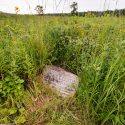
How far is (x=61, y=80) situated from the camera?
4.46 metres

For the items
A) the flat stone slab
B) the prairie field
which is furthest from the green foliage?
the flat stone slab

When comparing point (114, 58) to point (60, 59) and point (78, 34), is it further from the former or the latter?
point (78, 34)

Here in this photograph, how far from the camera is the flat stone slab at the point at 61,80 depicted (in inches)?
165

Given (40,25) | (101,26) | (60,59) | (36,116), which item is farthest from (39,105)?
(101,26)

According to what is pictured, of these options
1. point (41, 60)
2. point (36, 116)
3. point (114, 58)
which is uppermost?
point (114, 58)

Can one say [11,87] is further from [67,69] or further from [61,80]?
[67,69]

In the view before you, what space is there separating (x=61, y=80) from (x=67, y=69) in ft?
1.47

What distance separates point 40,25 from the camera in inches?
199

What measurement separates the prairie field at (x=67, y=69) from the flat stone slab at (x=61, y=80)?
10 cm

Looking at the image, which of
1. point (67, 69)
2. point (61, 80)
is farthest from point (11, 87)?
point (67, 69)

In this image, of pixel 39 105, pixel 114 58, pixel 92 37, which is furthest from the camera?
pixel 92 37

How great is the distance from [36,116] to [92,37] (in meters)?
1.67

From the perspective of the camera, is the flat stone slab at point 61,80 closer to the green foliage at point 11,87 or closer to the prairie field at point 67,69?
the prairie field at point 67,69

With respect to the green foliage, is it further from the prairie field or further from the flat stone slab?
the flat stone slab
